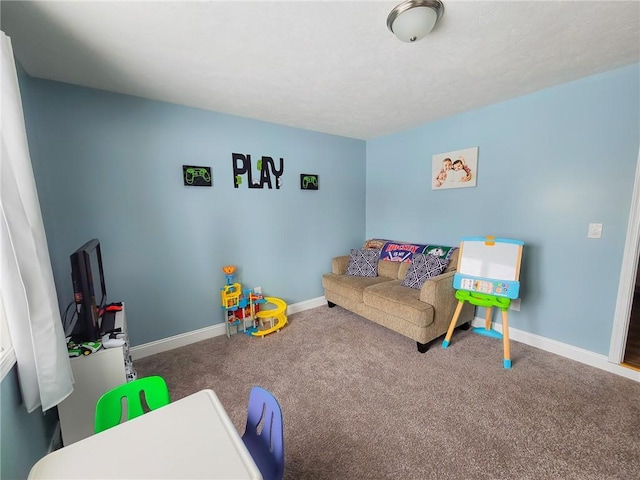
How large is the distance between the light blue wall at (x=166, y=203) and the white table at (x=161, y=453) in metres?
1.85

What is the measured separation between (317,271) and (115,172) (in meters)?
2.44

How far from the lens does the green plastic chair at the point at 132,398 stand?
1120mm

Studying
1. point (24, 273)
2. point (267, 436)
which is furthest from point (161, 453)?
A: point (24, 273)

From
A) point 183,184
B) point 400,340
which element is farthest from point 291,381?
point 183,184

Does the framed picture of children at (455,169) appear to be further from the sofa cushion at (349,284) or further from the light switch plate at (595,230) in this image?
the sofa cushion at (349,284)

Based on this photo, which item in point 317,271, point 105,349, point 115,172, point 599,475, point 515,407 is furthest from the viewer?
point 317,271

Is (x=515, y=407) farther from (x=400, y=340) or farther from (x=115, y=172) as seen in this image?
(x=115, y=172)

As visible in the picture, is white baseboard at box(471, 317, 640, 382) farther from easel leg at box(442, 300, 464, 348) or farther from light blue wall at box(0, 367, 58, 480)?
light blue wall at box(0, 367, 58, 480)

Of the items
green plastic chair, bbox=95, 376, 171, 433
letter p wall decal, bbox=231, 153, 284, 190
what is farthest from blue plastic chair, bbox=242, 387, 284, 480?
letter p wall decal, bbox=231, 153, 284, 190

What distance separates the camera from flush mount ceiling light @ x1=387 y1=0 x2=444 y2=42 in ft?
4.34

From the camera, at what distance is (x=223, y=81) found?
2.10 meters

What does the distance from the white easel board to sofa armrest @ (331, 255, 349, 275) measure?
1470 mm

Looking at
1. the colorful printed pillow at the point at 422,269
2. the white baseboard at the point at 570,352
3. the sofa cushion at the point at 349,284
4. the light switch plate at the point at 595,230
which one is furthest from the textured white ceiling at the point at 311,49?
the white baseboard at the point at 570,352

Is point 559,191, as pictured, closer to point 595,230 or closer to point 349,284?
point 595,230
